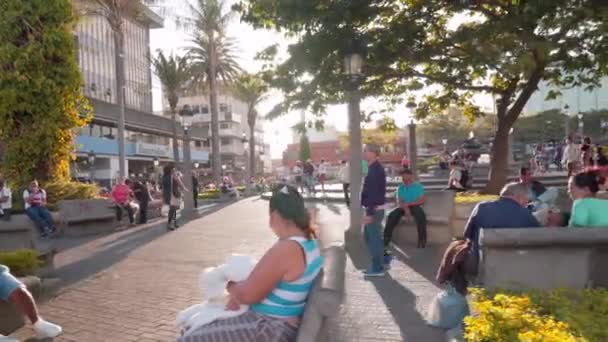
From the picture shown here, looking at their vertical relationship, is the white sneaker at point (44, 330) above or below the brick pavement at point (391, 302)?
above

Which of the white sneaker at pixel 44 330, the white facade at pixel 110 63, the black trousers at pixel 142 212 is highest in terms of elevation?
the white facade at pixel 110 63

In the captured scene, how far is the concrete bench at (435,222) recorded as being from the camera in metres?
9.30

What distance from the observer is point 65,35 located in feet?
48.7

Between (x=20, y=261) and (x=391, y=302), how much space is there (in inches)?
167

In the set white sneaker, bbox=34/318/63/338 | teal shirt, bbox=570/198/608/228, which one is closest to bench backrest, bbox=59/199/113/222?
white sneaker, bbox=34/318/63/338

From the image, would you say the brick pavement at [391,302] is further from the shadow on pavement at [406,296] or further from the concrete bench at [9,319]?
the concrete bench at [9,319]

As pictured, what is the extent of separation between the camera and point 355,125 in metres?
10.8

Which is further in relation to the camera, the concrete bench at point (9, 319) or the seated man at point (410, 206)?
the seated man at point (410, 206)

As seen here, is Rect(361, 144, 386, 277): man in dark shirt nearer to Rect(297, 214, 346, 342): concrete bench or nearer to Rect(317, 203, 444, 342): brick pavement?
Rect(317, 203, 444, 342): brick pavement

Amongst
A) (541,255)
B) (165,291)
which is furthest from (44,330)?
(541,255)

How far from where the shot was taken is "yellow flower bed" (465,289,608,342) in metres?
2.51

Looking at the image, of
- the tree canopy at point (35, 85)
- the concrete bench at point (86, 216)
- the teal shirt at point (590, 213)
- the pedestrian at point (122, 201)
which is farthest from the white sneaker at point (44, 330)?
the tree canopy at point (35, 85)

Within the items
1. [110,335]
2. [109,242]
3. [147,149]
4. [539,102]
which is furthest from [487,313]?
[539,102]

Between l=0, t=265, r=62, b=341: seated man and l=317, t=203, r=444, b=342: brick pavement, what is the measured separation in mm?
2604
